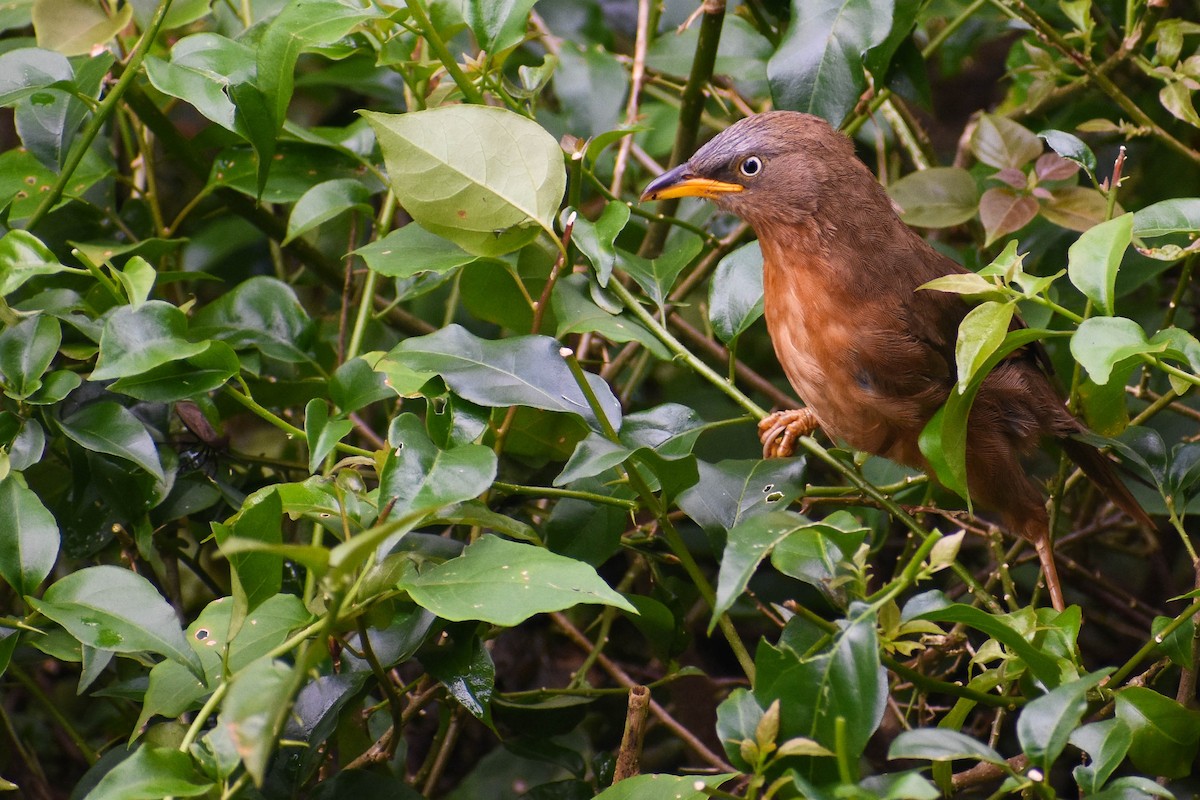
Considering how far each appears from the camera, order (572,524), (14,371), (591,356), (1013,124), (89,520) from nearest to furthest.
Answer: (14,371), (572,524), (89,520), (1013,124), (591,356)

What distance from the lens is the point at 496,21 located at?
1907 mm

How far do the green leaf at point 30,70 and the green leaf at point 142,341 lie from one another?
1.56 feet

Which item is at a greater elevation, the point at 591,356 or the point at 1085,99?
the point at 1085,99

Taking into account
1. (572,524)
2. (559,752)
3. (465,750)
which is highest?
(572,524)

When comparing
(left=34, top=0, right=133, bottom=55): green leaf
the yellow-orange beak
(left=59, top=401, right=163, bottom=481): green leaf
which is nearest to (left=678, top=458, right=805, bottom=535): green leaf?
the yellow-orange beak

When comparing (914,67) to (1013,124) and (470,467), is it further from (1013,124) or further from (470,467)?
(470,467)

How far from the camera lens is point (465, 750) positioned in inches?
132

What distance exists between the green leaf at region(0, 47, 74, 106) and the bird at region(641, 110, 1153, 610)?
1159 mm

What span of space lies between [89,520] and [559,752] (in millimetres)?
1018

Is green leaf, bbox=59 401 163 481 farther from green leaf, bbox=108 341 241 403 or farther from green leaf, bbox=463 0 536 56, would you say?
green leaf, bbox=463 0 536 56

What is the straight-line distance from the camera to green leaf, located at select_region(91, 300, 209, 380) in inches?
66.8

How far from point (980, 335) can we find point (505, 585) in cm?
69

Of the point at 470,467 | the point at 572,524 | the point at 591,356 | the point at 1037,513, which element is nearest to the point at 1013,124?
the point at 1037,513

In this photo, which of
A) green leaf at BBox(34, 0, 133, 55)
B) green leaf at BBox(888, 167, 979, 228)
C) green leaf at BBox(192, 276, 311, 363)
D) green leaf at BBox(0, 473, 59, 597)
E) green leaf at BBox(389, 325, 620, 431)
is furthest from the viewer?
green leaf at BBox(888, 167, 979, 228)
